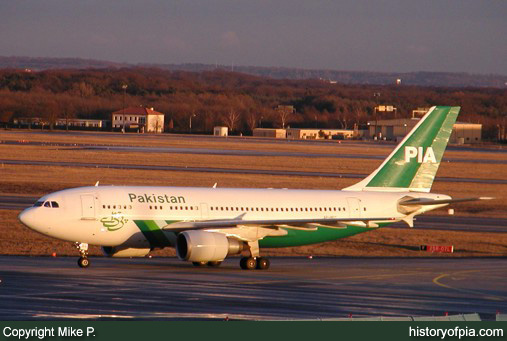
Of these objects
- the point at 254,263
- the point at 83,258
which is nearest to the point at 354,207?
the point at 254,263

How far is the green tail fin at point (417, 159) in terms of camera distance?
5262 centimetres

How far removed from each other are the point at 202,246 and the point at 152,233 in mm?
2827

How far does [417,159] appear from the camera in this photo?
174 feet

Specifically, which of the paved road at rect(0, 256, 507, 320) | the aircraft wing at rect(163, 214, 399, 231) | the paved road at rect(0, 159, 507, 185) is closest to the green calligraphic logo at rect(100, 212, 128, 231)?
the paved road at rect(0, 256, 507, 320)

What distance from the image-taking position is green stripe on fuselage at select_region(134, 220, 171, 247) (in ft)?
150

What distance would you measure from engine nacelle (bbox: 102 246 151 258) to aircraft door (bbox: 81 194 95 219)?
2211mm

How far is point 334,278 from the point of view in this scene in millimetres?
43688

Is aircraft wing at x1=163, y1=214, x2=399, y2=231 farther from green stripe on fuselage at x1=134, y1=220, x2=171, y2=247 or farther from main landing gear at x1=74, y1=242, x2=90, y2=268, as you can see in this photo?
main landing gear at x1=74, y1=242, x2=90, y2=268

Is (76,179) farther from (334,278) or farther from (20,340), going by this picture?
(20,340)

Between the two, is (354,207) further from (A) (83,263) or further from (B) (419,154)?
(A) (83,263)

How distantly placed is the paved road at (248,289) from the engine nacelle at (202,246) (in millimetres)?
722

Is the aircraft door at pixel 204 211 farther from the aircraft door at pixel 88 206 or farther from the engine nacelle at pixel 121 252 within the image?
the aircraft door at pixel 88 206

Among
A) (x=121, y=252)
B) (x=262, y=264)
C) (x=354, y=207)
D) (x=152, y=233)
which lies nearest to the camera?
(x=152, y=233)

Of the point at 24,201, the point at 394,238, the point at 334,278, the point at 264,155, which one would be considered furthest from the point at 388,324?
the point at 264,155
